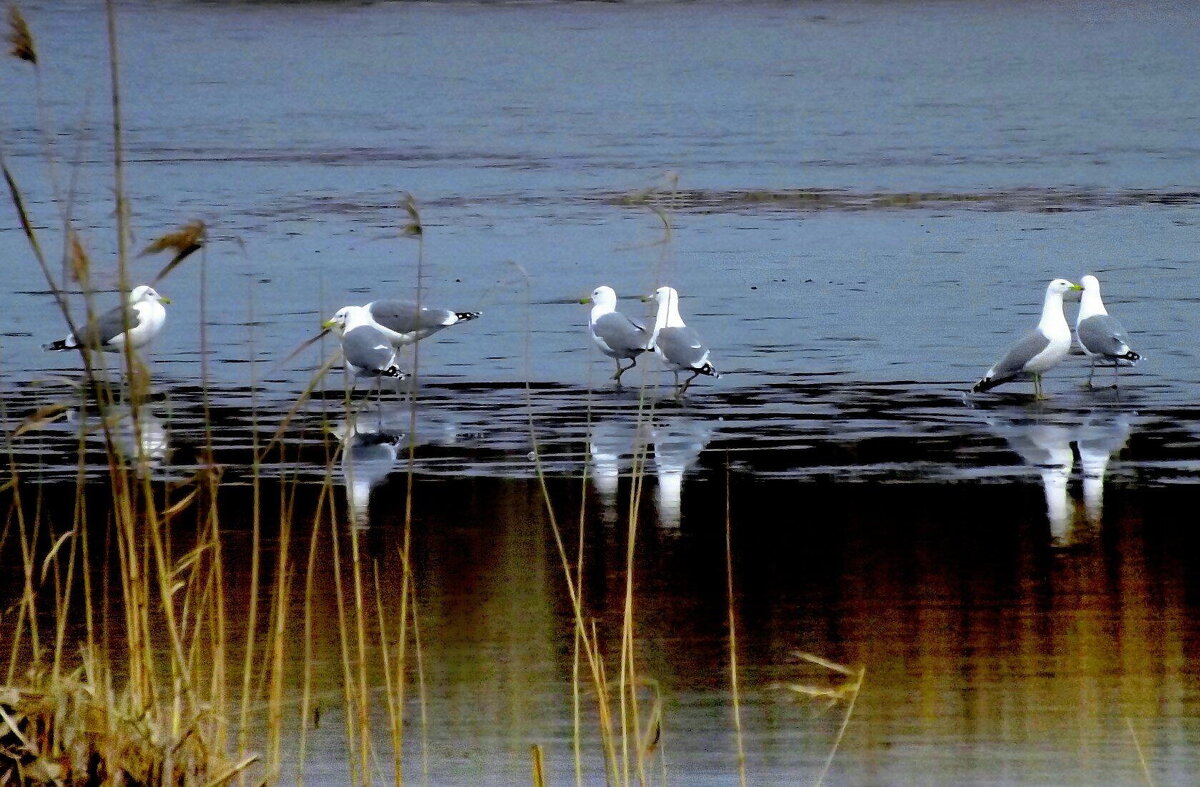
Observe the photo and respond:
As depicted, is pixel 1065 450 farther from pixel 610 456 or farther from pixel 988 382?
pixel 610 456

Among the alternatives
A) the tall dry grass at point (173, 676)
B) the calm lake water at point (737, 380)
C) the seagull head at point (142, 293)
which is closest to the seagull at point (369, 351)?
the calm lake water at point (737, 380)

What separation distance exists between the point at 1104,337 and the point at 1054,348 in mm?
361

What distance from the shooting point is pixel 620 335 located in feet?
42.6

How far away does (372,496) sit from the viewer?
8.99 metres

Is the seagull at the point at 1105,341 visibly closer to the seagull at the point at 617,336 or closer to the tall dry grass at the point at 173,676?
the seagull at the point at 617,336

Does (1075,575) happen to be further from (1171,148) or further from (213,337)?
(1171,148)

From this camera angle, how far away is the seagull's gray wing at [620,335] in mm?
12961

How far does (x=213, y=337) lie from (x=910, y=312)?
5137 mm

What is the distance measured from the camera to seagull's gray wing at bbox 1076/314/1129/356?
41.0 ft

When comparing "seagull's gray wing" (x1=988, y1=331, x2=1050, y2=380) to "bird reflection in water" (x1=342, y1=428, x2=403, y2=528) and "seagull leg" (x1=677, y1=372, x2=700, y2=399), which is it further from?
"bird reflection in water" (x1=342, y1=428, x2=403, y2=528)

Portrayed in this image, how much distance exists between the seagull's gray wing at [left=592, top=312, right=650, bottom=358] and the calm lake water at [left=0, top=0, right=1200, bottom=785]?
1.29 feet

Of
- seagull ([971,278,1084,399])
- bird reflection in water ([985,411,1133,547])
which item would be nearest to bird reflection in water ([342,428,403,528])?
bird reflection in water ([985,411,1133,547])

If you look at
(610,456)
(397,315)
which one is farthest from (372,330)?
(610,456)

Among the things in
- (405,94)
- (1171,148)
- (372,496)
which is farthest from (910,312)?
(405,94)
